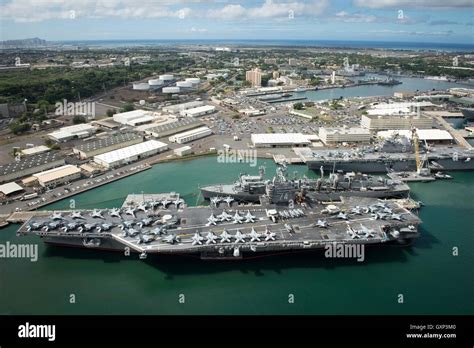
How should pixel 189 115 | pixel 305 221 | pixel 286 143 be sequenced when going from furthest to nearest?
pixel 189 115, pixel 286 143, pixel 305 221

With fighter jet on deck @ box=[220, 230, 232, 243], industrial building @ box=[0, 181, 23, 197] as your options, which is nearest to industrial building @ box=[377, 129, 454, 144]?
fighter jet on deck @ box=[220, 230, 232, 243]

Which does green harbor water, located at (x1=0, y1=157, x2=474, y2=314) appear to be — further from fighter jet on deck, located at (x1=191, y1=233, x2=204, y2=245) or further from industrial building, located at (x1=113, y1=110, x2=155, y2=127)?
industrial building, located at (x1=113, y1=110, x2=155, y2=127)

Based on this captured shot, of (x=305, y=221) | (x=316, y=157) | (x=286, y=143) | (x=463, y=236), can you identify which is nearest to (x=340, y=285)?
(x=305, y=221)

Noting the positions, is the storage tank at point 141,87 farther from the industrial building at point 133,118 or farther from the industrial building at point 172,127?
the industrial building at point 172,127

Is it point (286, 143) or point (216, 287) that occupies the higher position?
point (286, 143)
